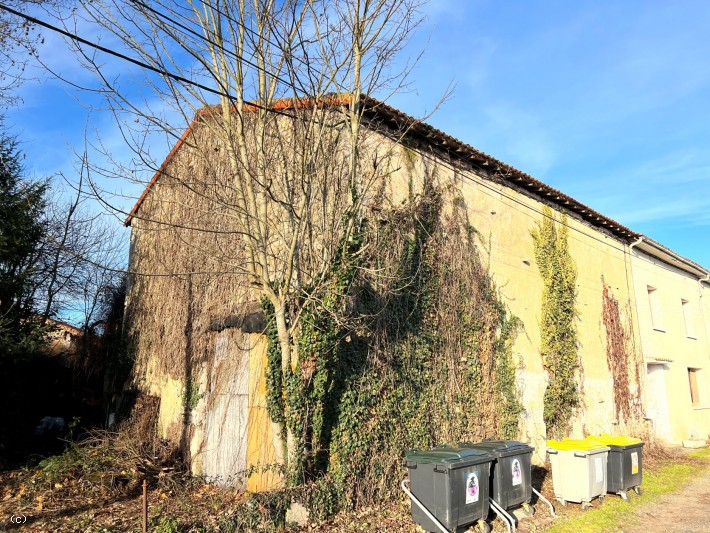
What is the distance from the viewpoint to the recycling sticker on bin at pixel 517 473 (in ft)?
25.9

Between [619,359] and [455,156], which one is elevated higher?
[455,156]

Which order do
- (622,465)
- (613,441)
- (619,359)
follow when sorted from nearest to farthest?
(622,465) < (613,441) < (619,359)

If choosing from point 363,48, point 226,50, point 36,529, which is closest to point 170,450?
point 36,529

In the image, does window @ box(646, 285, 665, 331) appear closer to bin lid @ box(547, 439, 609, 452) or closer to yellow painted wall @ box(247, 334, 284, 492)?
bin lid @ box(547, 439, 609, 452)

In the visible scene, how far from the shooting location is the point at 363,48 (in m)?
7.59

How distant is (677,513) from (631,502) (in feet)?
2.53

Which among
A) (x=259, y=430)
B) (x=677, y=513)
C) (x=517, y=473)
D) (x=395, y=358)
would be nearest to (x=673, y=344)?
(x=677, y=513)

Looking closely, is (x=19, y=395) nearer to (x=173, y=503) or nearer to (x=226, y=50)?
(x=173, y=503)

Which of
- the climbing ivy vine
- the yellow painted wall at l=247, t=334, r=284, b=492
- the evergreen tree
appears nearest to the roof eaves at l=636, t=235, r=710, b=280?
the climbing ivy vine

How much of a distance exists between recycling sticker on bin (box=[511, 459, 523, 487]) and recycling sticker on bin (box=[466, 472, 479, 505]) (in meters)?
1.16

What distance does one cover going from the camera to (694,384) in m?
20.0

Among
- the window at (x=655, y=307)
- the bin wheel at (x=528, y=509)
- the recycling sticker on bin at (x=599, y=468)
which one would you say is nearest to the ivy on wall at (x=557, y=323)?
the recycling sticker on bin at (x=599, y=468)

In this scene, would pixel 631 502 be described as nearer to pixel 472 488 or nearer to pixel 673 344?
pixel 472 488

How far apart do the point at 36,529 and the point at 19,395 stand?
539 centimetres
